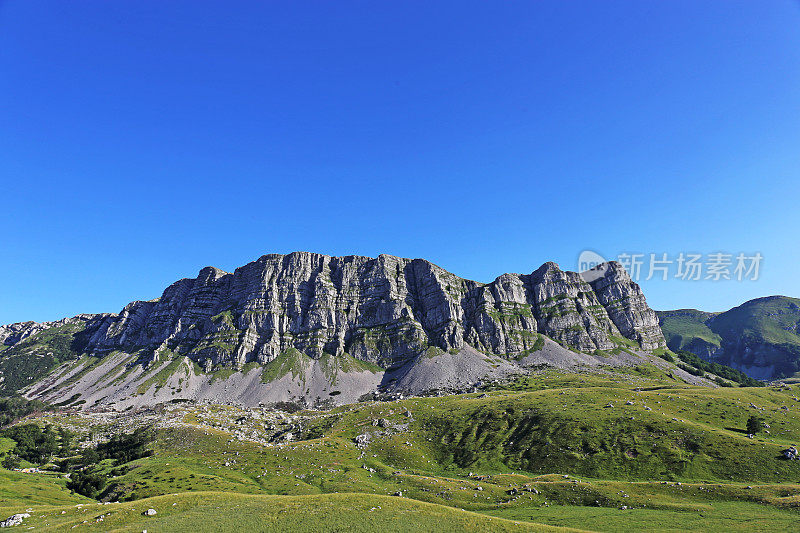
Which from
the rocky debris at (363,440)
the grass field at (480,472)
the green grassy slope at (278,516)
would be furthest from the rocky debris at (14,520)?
the rocky debris at (363,440)

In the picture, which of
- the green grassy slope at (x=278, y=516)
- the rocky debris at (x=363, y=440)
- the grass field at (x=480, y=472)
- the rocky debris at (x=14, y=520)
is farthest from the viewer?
the rocky debris at (x=363, y=440)

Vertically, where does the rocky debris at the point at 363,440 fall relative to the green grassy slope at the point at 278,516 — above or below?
below

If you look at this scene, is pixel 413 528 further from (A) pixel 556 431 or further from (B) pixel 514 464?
(A) pixel 556 431

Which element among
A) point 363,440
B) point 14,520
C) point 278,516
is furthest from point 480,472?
point 14,520

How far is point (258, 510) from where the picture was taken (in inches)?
1916

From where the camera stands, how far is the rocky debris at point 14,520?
149ft

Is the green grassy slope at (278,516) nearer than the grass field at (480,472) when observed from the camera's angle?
Yes

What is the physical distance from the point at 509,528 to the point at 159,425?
148 metres

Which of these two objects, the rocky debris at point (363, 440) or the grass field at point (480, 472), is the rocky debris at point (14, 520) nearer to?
the grass field at point (480, 472)

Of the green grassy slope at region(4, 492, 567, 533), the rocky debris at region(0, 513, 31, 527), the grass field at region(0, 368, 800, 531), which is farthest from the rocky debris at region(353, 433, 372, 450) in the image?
the rocky debris at region(0, 513, 31, 527)

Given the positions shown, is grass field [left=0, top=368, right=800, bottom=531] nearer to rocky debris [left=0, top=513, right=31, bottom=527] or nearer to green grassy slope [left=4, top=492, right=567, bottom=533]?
green grassy slope [left=4, top=492, right=567, bottom=533]

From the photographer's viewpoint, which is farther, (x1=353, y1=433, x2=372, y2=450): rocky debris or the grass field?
(x1=353, y1=433, x2=372, y2=450): rocky debris

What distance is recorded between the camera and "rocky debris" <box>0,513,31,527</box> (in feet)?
149

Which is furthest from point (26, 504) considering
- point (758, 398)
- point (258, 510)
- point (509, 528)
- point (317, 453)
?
point (758, 398)
